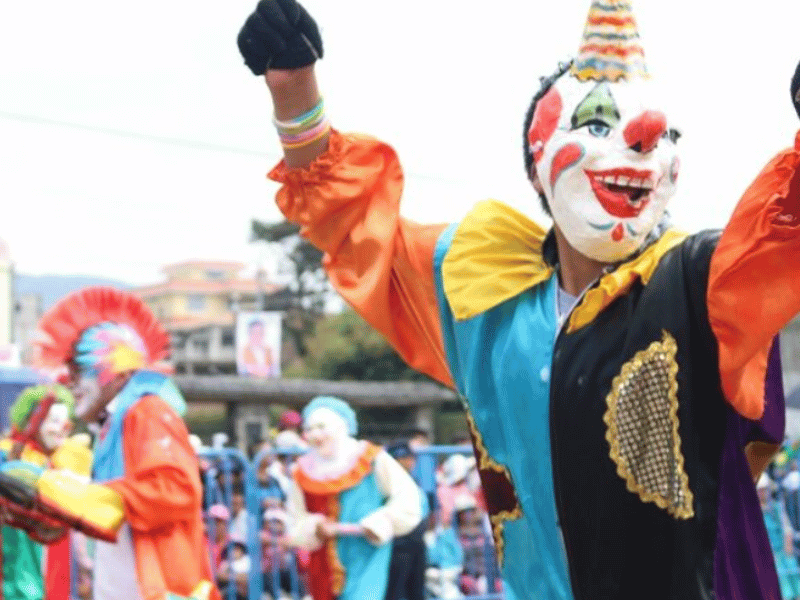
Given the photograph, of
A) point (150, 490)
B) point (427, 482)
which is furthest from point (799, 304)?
point (427, 482)

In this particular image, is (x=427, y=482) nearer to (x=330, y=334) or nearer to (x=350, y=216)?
(x=350, y=216)

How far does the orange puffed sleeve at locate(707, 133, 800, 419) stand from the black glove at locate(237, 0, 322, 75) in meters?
1.01

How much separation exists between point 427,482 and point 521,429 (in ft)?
23.1

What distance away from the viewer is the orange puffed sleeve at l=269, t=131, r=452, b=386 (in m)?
4.23

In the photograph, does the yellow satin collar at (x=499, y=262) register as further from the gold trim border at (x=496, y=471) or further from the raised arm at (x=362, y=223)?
the gold trim border at (x=496, y=471)

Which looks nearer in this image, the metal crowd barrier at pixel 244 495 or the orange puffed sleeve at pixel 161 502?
the orange puffed sleeve at pixel 161 502

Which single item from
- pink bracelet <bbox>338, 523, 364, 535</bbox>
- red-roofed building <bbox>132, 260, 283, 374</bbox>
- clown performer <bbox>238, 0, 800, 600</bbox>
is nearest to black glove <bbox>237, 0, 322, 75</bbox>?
clown performer <bbox>238, 0, 800, 600</bbox>

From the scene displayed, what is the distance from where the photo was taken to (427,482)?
1092cm

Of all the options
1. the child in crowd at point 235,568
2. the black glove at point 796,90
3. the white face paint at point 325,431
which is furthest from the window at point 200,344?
the black glove at point 796,90

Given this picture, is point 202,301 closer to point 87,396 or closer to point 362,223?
point 87,396

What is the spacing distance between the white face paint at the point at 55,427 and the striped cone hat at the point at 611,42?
6.30 m

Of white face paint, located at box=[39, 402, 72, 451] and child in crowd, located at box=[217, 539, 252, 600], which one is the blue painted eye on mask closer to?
white face paint, located at box=[39, 402, 72, 451]

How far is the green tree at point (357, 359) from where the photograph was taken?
129 ft

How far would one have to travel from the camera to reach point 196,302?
313 feet
